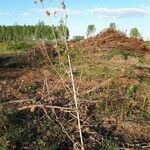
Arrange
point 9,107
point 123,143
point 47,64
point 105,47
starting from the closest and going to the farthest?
point 123,143 → point 9,107 → point 47,64 → point 105,47

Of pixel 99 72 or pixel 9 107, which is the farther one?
pixel 99 72

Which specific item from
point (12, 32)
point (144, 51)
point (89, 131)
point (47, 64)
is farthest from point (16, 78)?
point (12, 32)

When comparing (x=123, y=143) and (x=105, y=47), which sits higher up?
(x=105, y=47)

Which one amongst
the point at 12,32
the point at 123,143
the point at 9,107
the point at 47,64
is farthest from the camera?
the point at 12,32

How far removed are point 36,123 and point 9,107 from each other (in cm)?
65

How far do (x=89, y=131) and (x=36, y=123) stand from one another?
27.2 inches

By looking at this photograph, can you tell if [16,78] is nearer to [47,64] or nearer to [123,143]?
[47,64]

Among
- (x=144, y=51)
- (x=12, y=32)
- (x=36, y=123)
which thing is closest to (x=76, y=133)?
Result: (x=36, y=123)

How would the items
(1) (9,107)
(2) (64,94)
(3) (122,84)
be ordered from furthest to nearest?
(3) (122,84)
(2) (64,94)
(1) (9,107)

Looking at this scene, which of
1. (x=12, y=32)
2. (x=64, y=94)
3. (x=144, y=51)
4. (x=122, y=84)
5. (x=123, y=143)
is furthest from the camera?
(x=12, y=32)

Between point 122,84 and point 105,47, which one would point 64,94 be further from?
point 105,47

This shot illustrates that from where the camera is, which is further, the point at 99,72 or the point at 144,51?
the point at 144,51

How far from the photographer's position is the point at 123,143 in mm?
5676

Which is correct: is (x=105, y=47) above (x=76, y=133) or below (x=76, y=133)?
above
